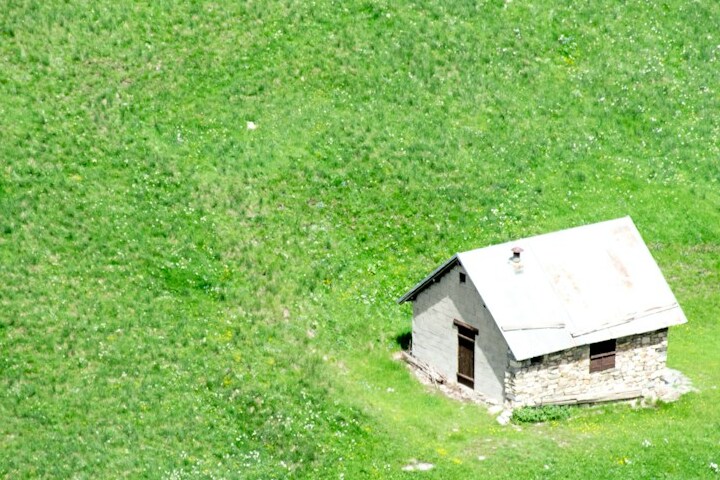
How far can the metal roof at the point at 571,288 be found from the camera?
36.3m

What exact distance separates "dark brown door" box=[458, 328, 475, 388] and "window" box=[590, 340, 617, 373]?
4.01 m

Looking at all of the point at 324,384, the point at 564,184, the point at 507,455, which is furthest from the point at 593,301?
the point at 564,184

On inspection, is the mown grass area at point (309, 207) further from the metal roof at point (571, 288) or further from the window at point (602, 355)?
the metal roof at point (571, 288)

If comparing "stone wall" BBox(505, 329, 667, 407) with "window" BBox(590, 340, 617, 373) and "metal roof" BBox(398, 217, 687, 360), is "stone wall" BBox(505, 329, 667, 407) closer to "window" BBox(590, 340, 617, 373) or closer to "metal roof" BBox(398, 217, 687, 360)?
"window" BBox(590, 340, 617, 373)

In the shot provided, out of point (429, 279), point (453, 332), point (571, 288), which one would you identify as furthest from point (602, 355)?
point (429, 279)

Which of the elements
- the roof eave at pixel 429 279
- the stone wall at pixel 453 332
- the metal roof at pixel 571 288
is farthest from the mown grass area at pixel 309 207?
the metal roof at pixel 571 288

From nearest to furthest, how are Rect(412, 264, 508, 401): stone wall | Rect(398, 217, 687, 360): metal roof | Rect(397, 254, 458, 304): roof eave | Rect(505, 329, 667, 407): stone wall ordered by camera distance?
Rect(398, 217, 687, 360): metal roof → Rect(505, 329, 667, 407): stone wall → Rect(412, 264, 508, 401): stone wall → Rect(397, 254, 458, 304): roof eave

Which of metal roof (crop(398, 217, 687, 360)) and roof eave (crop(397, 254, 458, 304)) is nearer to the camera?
metal roof (crop(398, 217, 687, 360))

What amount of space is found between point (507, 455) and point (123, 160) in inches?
832

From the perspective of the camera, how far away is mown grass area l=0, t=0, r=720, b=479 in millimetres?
35062

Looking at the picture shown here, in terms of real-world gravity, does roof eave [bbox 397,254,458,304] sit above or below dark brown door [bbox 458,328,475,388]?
above

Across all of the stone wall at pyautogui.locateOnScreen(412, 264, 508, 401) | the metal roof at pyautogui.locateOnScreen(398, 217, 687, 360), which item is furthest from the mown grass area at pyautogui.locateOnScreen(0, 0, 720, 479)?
the metal roof at pyautogui.locateOnScreen(398, 217, 687, 360)

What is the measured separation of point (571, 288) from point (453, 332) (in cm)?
435

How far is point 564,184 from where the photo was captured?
160 ft
